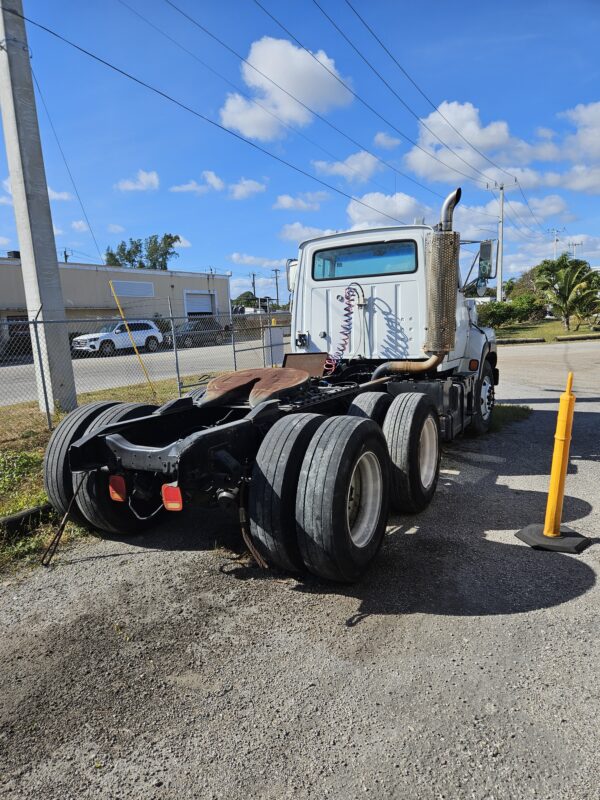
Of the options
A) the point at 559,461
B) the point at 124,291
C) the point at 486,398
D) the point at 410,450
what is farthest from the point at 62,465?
the point at 124,291

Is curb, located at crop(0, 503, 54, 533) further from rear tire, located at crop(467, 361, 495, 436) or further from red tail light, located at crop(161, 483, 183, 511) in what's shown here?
rear tire, located at crop(467, 361, 495, 436)

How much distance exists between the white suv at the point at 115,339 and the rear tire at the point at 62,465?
19.7 metres

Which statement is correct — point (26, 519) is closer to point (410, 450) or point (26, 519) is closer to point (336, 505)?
point (336, 505)

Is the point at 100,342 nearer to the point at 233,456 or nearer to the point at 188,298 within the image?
the point at 188,298

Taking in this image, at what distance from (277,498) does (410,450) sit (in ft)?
5.50

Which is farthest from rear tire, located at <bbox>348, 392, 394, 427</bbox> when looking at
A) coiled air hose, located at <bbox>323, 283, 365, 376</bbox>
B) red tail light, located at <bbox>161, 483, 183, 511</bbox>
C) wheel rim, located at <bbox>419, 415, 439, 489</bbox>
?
red tail light, located at <bbox>161, 483, 183, 511</bbox>

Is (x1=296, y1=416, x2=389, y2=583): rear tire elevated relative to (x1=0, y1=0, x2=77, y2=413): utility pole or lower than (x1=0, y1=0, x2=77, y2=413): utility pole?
lower

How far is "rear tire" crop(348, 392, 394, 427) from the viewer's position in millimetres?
4727

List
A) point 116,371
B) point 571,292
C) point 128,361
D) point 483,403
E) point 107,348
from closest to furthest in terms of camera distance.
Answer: point 483,403 → point 116,371 → point 128,361 → point 107,348 → point 571,292

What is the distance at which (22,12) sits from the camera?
8234mm

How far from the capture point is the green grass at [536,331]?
105ft

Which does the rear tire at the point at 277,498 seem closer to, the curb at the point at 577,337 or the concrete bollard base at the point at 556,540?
the concrete bollard base at the point at 556,540

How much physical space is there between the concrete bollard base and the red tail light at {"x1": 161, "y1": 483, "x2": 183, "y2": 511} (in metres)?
2.61

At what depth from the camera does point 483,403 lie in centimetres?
775
